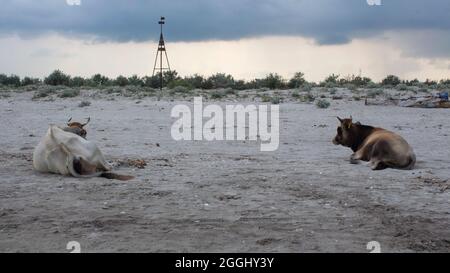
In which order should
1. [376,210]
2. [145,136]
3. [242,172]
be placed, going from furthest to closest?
[145,136] < [242,172] < [376,210]

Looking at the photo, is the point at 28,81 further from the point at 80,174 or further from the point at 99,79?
the point at 80,174

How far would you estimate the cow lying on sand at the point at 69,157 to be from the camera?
9.82m

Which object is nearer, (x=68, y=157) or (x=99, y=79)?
(x=68, y=157)

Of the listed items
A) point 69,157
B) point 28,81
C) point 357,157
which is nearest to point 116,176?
point 69,157

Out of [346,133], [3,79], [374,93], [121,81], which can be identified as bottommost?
[346,133]

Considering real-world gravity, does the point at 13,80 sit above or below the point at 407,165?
above

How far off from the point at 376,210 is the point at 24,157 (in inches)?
279

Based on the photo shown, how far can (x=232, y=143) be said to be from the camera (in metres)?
15.1

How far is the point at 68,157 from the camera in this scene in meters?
9.80

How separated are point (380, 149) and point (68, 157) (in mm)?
5284
